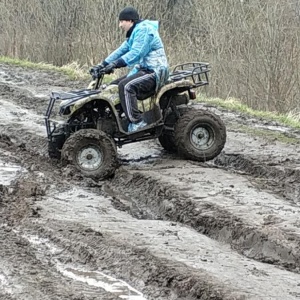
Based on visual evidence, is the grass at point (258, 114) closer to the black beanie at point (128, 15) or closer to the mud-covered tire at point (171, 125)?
the mud-covered tire at point (171, 125)

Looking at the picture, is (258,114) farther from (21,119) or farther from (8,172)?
(8,172)

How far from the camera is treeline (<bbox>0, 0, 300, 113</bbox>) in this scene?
1549 centimetres

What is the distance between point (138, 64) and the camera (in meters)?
9.49

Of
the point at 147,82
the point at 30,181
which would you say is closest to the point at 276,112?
the point at 147,82

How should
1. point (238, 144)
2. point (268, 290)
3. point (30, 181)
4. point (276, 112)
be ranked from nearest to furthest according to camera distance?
point (268, 290)
point (30, 181)
point (238, 144)
point (276, 112)

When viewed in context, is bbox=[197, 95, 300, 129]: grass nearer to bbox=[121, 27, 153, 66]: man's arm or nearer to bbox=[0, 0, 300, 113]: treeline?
bbox=[0, 0, 300, 113]: treeline

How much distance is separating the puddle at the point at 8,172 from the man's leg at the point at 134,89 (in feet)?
4.98

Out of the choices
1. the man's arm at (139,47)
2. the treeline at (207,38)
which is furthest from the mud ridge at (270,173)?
the treeline at (207,38)

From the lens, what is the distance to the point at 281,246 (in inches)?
253

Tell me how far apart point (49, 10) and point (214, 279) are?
17.7m

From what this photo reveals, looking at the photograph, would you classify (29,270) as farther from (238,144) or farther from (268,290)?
(238,144)

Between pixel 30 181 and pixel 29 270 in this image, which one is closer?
pixel 29 270

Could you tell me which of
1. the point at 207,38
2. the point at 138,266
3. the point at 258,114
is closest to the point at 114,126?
the point at 138,266

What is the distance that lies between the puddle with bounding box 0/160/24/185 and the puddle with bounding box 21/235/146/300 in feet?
8.48
